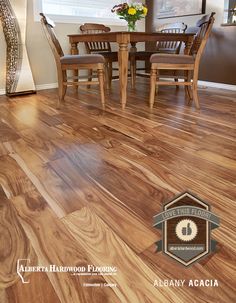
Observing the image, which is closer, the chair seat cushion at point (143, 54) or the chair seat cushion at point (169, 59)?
the chair seat cushion at point (169, 59)

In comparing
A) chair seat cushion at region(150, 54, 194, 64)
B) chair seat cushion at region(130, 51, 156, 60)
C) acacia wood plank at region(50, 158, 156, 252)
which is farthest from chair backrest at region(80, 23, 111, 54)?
acacia wood plank at region(50, 158, 156, 252)

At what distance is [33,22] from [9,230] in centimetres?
319

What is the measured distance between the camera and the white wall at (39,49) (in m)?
3.25

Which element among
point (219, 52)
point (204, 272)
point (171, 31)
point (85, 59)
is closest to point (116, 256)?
point (204, 272)

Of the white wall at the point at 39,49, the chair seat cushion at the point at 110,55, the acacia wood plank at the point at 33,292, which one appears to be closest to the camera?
the acacia wood plank at the point at 33,292

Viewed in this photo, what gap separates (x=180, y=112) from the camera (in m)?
2.35

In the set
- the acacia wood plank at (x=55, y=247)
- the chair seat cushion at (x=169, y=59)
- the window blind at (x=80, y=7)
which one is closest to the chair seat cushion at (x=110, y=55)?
the window blind at (x=80, y=7)

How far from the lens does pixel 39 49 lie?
346 cm

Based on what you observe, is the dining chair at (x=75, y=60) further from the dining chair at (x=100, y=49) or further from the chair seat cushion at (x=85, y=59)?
the dining chair at (x=100, y=49)

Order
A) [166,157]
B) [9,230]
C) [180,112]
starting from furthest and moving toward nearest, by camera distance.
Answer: [180,112], [166,157], [9,230]

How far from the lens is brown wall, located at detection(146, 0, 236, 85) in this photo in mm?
3396

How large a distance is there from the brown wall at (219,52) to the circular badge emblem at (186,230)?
3235 mm

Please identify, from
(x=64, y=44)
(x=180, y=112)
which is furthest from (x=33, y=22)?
(x=180, y=112)

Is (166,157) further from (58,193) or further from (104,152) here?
(58,193)
